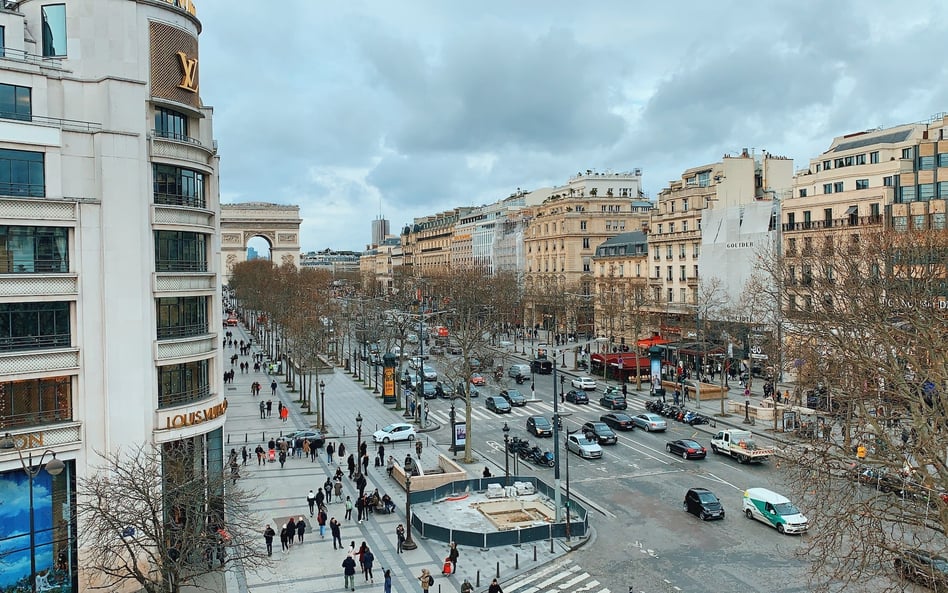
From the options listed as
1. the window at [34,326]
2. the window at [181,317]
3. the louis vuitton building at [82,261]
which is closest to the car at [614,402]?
the window at [181,317]

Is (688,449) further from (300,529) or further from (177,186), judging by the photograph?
(177,186)

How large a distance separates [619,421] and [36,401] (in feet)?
120

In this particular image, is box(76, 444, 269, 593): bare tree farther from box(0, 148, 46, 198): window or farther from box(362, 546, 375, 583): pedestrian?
box(0, 148, 46, 198): window

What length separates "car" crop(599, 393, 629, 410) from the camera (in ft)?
193

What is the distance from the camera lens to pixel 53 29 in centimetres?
2698

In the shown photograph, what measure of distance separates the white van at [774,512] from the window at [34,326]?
28.4 m

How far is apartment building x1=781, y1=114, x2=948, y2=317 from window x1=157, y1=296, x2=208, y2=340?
4265cm

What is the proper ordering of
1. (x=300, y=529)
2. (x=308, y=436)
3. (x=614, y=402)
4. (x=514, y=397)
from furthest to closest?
(x=514, y=397), (x=614, y=402), (x=308, y=436), (x=300, y=529)

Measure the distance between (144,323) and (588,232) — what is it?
90.8m

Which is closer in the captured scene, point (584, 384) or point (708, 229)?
point (584, 384)

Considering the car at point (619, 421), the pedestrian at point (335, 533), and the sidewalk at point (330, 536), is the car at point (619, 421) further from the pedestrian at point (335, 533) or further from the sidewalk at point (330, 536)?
the pedestrian at point (335, 533)

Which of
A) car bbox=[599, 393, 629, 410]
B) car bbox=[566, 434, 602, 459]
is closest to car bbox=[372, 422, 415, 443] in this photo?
car bbox=[566, 434, 602, 459]

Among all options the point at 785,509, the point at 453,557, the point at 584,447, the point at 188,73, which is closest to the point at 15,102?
the point at 188,73

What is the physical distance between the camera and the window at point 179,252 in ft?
95.3
